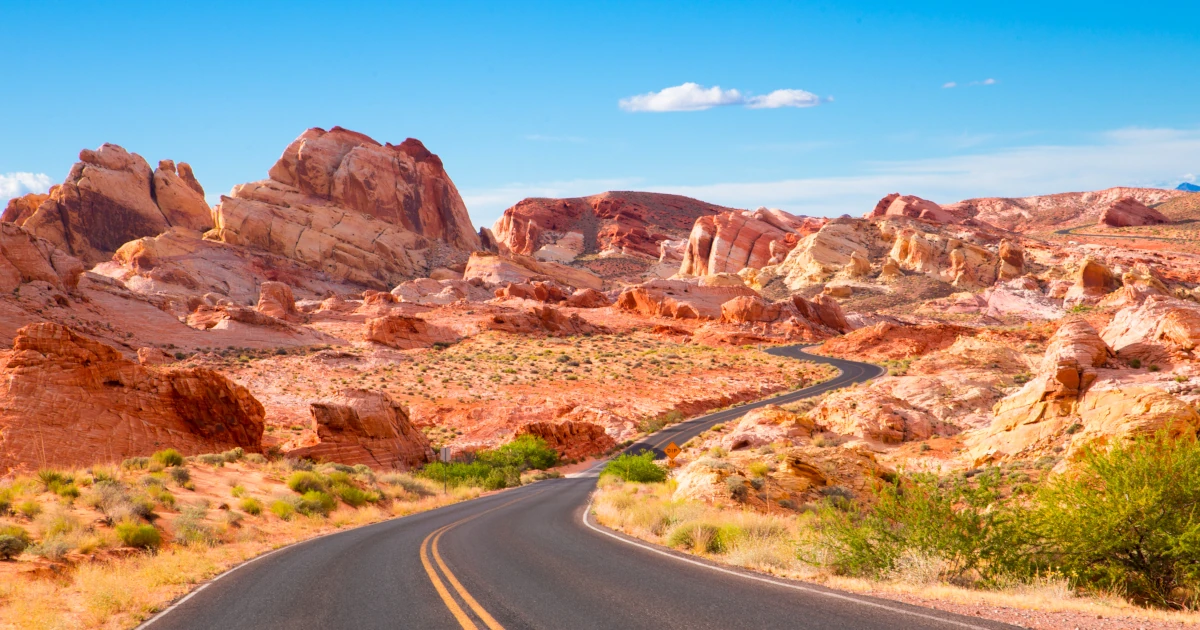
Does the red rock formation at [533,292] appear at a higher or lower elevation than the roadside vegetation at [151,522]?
higher

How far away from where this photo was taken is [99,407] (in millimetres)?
26047

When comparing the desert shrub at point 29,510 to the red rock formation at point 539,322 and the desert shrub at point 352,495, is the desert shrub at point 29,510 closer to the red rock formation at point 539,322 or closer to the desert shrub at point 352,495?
the desert shrub at point 352,495

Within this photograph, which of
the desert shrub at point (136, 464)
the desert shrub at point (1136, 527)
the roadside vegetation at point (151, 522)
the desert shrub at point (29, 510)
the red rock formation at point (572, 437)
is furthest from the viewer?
the red rock formation at point (572, 437)

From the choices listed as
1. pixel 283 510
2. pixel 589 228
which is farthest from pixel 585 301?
pixel 589 228

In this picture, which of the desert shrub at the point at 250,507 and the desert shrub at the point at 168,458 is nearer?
the desert shrub at the point at 250,507

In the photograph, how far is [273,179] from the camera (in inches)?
4552

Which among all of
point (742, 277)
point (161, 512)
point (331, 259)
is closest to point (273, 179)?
point (331, 259)

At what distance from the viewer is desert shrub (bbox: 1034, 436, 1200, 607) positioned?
9.25 metres

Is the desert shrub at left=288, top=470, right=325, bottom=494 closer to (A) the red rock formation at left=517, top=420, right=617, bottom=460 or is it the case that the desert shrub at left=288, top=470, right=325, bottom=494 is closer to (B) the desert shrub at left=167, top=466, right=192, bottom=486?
(B) the desert shrub at left=167, top=466, right=192, bottom=486

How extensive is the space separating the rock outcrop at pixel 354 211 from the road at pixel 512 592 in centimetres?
9568

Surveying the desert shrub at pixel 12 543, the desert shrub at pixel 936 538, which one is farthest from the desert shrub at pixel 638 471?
the desert shrub at pixel 12 543

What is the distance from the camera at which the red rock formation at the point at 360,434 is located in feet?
102

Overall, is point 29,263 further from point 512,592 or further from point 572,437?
point 512,592

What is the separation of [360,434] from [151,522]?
53.8 ft
